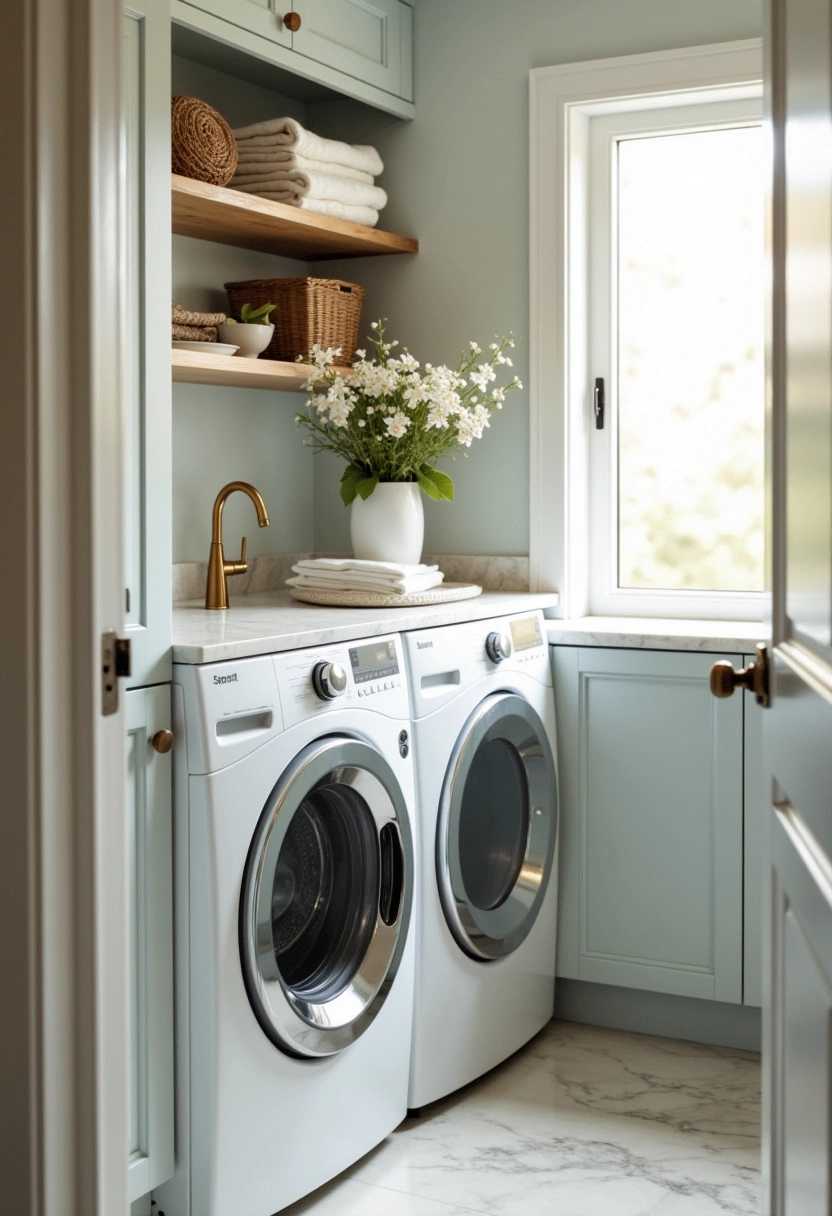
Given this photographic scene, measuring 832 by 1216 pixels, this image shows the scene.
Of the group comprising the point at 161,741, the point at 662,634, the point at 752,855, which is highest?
the point at 662,634

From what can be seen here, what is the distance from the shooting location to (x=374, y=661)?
234 centimetres

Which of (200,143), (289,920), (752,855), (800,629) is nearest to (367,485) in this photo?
(200,143)

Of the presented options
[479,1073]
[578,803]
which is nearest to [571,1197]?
[479,1073]

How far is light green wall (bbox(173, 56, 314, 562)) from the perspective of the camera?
9.60ft

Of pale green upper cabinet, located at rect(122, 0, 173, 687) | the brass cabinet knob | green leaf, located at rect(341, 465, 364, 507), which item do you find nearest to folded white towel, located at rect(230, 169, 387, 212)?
green leaf, located at rect(341, 465, 364, 507)

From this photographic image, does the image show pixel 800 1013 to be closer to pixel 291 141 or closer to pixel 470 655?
pixel 470 655

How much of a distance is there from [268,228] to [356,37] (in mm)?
543

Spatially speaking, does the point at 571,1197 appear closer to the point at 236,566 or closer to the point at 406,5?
the point at 236,566

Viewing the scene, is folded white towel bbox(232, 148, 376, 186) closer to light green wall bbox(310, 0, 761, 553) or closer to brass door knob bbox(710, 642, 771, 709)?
light green wall bbox(310, 0, 761, 553)

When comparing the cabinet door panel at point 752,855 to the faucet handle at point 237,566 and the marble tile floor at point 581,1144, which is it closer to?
the marble tile floor at point 581,1144

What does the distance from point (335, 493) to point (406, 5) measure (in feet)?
3.96

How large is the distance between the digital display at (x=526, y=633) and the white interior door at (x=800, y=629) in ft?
4.42

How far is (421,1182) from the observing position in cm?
231

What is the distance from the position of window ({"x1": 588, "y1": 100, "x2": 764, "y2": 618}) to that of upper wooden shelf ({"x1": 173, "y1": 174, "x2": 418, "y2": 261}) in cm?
53
